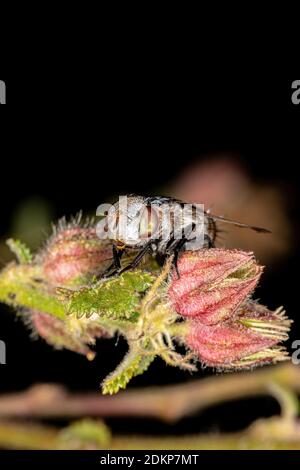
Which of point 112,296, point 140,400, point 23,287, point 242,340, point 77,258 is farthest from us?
point 140,400

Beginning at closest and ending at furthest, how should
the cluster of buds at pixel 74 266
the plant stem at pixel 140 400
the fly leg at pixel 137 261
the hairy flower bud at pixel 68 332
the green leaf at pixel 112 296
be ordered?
the green leaf at pixel 112 296 < the fly leg at pixel 137 261 < the hairy flower bud at pixel 68 332 < the cluster of buds at pixel 74 266 < the plant stem at pixel 140 400

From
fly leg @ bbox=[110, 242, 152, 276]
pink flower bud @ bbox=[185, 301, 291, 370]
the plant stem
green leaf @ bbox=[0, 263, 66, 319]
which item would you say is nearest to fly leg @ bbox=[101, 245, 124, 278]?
fly leg @ bbox=[110, 242, 152, 276]

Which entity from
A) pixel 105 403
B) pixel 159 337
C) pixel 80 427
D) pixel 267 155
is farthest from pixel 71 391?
pixel 267 155

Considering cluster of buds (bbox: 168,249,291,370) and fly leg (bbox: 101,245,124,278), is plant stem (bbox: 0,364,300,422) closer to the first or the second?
cluster of buds (bbox: 168,249,291,370)

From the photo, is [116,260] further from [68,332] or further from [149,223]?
[68,332]

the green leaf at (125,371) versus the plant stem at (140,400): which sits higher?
the green leaf at (125,371)

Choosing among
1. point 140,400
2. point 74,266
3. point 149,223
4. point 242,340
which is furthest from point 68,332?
point 140,400

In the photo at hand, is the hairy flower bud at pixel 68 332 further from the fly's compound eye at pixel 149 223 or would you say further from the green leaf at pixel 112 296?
the fly's compound eye at pixel 149 223

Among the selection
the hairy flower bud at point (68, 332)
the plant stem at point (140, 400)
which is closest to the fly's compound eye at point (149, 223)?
the hairy flower bud at point (68, 332)
